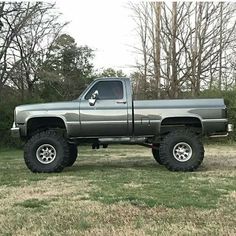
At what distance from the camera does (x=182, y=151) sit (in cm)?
1023

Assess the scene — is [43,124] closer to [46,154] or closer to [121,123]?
[46,154]

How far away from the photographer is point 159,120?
10227mm

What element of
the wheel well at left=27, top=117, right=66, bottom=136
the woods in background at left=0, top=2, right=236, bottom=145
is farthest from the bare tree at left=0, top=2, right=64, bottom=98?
the wheel well at left=27, top=117, right=66, bottom=136

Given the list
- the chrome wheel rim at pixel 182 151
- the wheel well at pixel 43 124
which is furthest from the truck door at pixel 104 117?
the chrome wheel rim at pixel 182 151

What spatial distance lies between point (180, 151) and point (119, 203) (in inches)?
163

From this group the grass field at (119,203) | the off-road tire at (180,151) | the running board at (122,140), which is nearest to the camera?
the grass field at (119,203)

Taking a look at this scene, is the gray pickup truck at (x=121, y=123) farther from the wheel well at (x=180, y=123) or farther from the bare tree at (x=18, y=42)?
the bare tree at (x=18, y=42)

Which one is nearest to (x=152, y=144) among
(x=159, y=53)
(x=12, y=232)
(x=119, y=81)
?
(x=119, y=81)

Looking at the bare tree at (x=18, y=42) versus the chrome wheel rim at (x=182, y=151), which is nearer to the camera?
the chrome wheel rim at (x=182, y=151)

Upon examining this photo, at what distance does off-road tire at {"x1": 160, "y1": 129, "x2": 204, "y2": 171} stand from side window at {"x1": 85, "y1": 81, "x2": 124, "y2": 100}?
143cm

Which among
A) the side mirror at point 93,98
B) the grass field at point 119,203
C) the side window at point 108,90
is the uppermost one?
the side window at point 108,90

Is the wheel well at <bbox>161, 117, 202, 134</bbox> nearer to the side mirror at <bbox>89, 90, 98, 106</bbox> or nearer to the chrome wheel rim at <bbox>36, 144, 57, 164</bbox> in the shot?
the side mirror at <bbox>89, 90, 98, 106</bbox>

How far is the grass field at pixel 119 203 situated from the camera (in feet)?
16.8

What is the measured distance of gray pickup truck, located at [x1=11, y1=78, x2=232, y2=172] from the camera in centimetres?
1019
